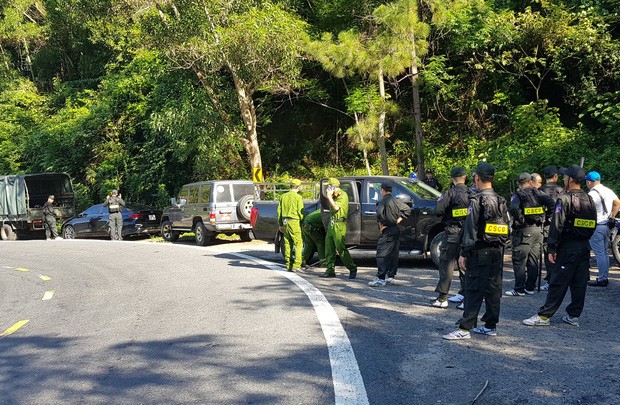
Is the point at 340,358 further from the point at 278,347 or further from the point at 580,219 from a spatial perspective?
the point at 580,219

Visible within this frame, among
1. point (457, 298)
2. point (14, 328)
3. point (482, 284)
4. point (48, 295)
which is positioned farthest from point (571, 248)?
point (48, 295)

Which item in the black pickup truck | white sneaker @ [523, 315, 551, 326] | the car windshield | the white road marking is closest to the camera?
the white road marking

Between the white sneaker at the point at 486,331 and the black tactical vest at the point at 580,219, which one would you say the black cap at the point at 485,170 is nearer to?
the black tactical vest at the point at 580,219

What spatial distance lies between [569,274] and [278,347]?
338 centimetres

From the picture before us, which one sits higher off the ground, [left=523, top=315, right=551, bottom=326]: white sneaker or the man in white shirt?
the man in white shirt

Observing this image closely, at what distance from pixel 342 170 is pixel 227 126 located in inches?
199

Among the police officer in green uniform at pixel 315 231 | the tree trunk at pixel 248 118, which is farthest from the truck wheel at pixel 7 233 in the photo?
the police officer in green uniform at pixel 315 231

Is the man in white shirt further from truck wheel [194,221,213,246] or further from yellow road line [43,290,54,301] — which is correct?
truck wheel [194,221,213,246]

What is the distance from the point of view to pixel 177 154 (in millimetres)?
26250

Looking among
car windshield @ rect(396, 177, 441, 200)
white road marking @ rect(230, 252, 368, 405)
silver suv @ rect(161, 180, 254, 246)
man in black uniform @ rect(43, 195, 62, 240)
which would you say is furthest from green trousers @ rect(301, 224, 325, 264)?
man in black uniform @ rect(43, 195, 62, 240)

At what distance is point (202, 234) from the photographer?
19094mm

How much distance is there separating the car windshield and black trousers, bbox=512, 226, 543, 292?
10.6ft

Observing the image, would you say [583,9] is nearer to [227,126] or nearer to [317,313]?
[227,126]

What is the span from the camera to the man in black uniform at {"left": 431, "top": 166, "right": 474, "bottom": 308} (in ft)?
27.1
